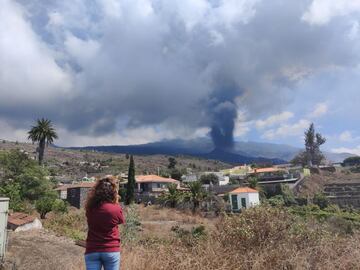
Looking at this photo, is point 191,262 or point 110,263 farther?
point 191,262

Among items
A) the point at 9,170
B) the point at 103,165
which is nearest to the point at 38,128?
the point at 9,170

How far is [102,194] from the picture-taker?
180 inches

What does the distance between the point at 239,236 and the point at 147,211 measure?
4201 centimetres

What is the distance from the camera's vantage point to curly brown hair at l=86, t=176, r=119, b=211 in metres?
4.58

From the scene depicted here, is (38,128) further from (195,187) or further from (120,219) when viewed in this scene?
(120,219)

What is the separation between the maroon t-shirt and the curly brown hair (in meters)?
0.06

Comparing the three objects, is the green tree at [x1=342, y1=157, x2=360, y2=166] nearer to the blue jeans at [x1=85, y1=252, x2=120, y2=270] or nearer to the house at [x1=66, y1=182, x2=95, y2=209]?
the house at [x1=66, y1=182, x2=95, y2=209]

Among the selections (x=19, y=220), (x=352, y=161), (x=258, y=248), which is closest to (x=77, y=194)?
(x=19, y=220)

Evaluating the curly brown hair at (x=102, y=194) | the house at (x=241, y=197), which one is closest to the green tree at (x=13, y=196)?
the curly brown hair at (x=102, y=194)

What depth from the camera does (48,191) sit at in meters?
39.1

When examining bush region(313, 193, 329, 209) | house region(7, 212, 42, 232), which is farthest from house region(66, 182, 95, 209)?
house region(7, 212, 42, 232)

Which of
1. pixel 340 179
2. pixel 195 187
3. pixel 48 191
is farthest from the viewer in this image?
pixel 340 179

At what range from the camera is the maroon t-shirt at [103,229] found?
439 cm

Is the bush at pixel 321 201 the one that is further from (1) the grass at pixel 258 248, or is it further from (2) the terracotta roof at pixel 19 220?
(1) the grass at pixel 258 248
